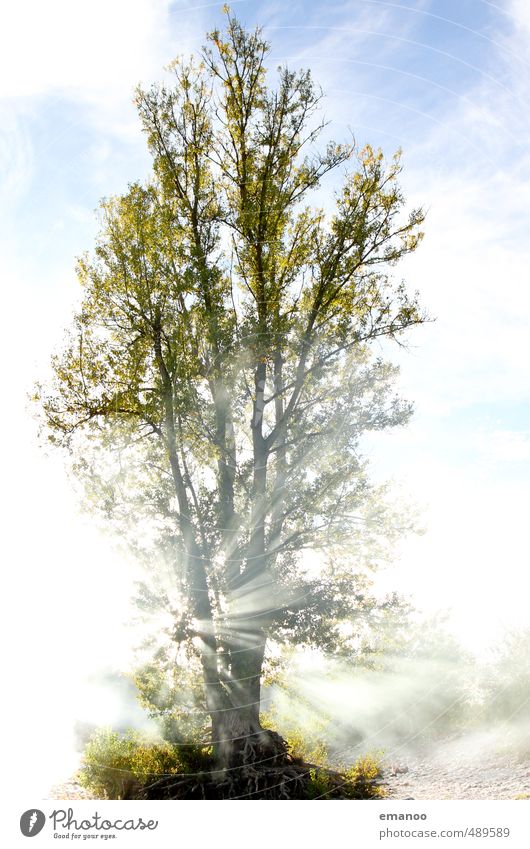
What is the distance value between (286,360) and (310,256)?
1.80m

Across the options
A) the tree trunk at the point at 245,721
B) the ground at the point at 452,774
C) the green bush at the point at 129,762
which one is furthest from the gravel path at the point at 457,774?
the green bush at the point at 129,762

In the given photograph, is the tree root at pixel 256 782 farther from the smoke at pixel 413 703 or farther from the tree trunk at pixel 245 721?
the smoke at pixel 413 703

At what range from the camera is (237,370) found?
8430mm

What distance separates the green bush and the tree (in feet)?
1.70

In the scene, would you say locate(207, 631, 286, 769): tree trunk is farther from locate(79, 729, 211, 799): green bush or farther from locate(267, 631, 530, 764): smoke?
locate(267, 631, 530, 764): smoke

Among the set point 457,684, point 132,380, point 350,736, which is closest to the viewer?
point 457,684

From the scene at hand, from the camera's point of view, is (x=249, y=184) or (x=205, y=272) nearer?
(x=205, y=272)

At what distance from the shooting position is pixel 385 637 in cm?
846

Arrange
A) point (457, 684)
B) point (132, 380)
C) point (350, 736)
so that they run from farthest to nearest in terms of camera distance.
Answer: point (132, 380) < point (350, 736) < point (457, 684)

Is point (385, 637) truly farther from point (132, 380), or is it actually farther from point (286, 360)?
point (132, 380)

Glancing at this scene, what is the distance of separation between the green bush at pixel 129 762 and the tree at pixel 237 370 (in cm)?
52

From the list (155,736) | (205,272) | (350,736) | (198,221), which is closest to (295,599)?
(350,736)

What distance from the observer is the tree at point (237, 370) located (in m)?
8.27

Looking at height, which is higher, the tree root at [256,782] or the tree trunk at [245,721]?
the tree trunk at [245,721]
